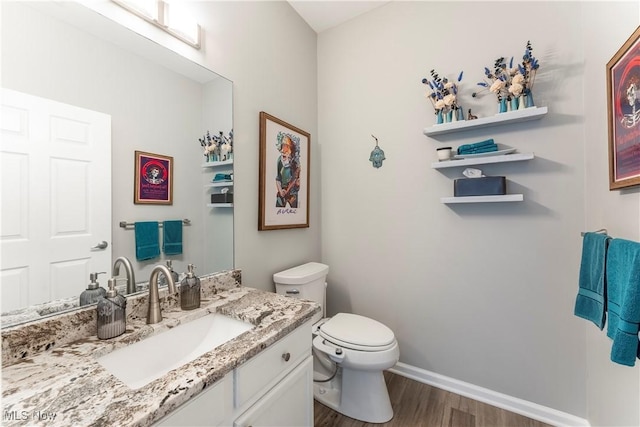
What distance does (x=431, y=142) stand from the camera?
1.74 meters

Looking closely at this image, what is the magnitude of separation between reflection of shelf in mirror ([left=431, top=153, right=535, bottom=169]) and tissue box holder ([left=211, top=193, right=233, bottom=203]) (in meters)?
1.25

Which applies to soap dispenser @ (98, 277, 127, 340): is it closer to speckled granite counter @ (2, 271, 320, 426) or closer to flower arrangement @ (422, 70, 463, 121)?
speckled granite counter @ (2, 271, 320, 426)

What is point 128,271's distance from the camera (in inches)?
39.2

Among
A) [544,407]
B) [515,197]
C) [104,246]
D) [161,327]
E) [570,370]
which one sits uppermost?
[515,197]

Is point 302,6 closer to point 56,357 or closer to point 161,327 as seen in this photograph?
point 161,327

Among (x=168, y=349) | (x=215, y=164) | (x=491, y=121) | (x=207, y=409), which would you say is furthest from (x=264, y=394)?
(x=491, y=121)

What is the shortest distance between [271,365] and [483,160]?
59.7 inches

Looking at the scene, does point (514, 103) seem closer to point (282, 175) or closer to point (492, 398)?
point (282, 175)

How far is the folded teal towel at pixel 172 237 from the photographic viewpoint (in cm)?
115

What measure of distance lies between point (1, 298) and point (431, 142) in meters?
2.07

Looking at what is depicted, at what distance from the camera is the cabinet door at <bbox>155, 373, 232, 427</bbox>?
24.1 inches

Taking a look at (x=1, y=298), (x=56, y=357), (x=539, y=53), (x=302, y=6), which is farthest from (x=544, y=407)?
(x=302, y=6)

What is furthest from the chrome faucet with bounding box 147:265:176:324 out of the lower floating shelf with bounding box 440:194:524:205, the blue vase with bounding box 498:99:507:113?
the blue vase with bounding box 498:99:507:113

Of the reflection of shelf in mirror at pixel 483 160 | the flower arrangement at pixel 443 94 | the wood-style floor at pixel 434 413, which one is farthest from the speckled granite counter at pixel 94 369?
the flower arrangement at pixel 443 94
